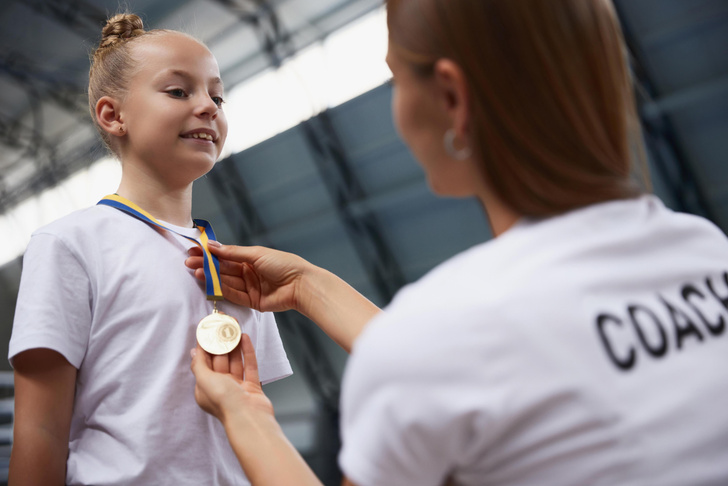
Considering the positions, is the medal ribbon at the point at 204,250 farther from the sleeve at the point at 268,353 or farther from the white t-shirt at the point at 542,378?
the white t-shirt at the point at 542,378

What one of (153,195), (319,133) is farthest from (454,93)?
(319,133)

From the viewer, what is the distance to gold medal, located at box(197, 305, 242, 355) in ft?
4.44

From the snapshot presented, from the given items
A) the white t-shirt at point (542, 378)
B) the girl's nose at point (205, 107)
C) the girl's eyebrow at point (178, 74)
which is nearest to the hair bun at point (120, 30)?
the girl's eyebrow at point (178, 74)

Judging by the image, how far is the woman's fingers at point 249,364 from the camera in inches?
53.7

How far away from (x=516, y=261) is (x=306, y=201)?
10.2m

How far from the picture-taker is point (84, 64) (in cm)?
1139

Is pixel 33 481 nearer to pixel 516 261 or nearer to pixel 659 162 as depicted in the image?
pixel 516 261

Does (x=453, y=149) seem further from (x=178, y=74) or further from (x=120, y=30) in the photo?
(x=120, y=30)

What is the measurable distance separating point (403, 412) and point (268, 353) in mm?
1085

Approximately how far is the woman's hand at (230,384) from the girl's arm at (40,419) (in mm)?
289

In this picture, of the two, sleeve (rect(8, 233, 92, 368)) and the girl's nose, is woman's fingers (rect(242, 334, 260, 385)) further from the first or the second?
the girl's nose

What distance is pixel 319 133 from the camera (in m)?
10.1

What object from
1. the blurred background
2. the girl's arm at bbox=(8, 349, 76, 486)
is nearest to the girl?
the girl's arm at bbox=(8, 349, 76, 486)

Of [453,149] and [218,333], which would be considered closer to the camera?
[453,149]
